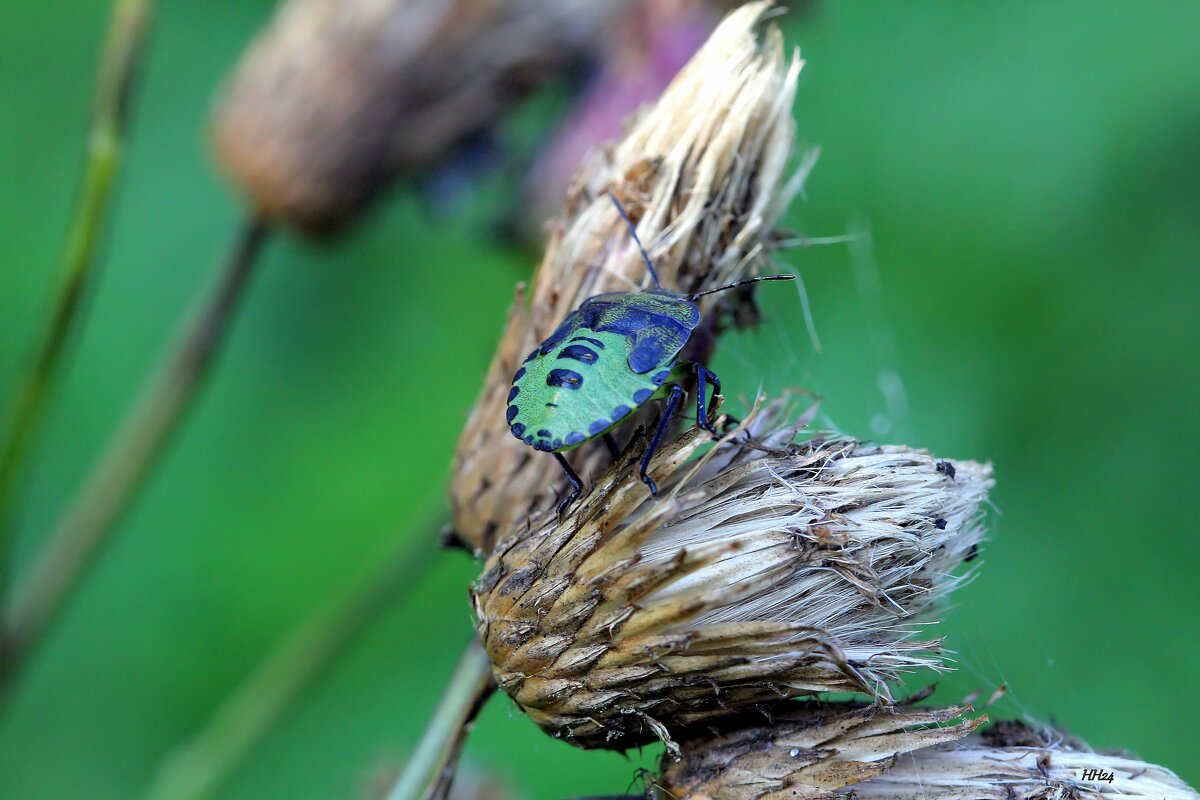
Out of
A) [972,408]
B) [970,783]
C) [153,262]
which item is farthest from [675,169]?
[153,262]

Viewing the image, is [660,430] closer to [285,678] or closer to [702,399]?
[702,399]

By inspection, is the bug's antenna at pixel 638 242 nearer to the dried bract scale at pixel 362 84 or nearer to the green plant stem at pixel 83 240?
the green plant stem at pixel 83 240

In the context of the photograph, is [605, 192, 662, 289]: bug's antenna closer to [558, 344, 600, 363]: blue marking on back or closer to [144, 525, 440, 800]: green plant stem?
[558, 344, 600, 363]: blue marking on back

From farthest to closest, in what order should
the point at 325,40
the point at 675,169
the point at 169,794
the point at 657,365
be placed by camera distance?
the point at 325,40 < the point at 169,794 < the point at 675,169 < the point at 657,365

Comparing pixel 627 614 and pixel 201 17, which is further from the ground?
pixel 201 17

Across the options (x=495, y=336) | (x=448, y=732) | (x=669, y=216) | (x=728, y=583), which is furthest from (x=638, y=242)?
(x=495, y=336)

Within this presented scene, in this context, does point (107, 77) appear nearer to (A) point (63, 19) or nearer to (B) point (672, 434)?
(B) point (672, 434)

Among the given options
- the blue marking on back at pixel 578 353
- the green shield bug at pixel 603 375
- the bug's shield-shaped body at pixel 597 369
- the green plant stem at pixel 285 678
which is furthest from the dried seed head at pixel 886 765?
the green plant stem at pixel 285 678
